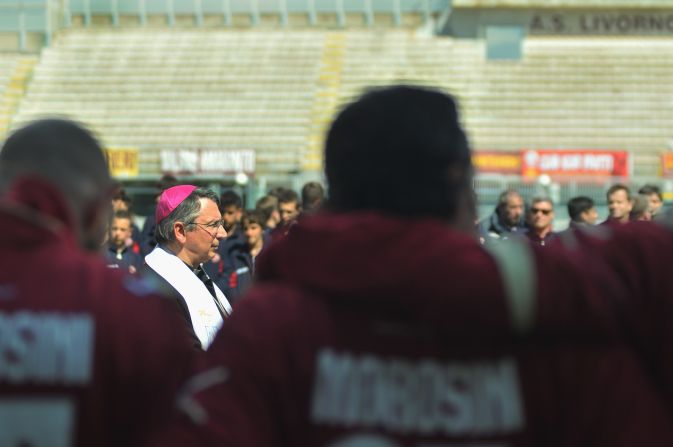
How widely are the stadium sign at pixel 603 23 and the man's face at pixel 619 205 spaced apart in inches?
833

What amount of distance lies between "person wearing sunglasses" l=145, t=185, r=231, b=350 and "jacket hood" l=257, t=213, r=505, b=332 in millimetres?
2586

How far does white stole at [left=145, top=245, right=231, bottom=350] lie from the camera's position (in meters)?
4.71

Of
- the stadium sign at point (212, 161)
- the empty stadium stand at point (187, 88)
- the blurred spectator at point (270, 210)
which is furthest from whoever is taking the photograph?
the empty stadium stand at point (187, 88)

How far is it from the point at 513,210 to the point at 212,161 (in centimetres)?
1450

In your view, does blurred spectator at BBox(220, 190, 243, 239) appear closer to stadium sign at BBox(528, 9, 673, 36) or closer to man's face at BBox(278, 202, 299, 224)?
man's face at BBox(278, 202, 299, 224)

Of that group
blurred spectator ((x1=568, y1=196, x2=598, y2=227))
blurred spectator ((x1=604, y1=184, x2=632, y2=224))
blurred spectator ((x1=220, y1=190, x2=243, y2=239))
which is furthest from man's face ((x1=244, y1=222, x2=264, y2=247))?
blurred spectator ((x1=604, y1=184, x2=632, y2=224))

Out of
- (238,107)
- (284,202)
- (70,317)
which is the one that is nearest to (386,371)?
(70,317)

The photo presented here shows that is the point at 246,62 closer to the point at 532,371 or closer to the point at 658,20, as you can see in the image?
the point at 658,20

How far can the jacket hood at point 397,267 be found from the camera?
6.00 ft

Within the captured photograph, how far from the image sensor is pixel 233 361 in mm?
1913

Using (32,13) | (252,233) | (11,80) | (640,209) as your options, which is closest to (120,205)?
(252,233)

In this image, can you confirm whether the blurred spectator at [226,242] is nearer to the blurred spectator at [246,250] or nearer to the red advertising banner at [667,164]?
the blurred spectator at [246,250]

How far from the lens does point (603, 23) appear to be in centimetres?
3008

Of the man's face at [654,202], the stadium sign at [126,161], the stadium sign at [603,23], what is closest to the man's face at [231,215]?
the man's face at [654,202]
